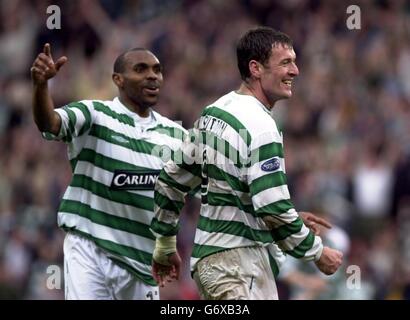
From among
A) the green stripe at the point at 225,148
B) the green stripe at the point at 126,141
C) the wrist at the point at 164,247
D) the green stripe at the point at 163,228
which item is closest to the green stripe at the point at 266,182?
the green stripe at the point at 225,148

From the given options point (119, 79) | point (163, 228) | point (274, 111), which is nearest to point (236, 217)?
point (163, 228)

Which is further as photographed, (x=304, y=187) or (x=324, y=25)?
(x=324, y=25)

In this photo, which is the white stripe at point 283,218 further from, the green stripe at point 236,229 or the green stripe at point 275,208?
the green stripe at point 236,229

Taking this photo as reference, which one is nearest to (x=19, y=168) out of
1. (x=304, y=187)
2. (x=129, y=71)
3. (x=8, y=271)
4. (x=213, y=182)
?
(x=8, y=271)

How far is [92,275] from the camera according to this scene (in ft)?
31.4

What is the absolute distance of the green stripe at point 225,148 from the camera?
8.27 metres

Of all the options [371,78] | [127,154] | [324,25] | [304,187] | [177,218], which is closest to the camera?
[177,218]

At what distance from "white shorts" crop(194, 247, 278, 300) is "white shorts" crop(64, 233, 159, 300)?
1320 millimetres

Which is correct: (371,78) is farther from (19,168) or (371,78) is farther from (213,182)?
(213,182)

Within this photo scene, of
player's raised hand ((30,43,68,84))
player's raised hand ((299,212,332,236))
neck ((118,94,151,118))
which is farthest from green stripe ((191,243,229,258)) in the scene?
neck ((118,94,151,118))

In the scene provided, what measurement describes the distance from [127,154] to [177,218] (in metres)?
0.84

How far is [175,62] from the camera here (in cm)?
1738

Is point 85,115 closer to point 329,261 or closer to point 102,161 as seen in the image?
point 102,161

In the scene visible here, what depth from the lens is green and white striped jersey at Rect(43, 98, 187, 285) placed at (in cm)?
959
